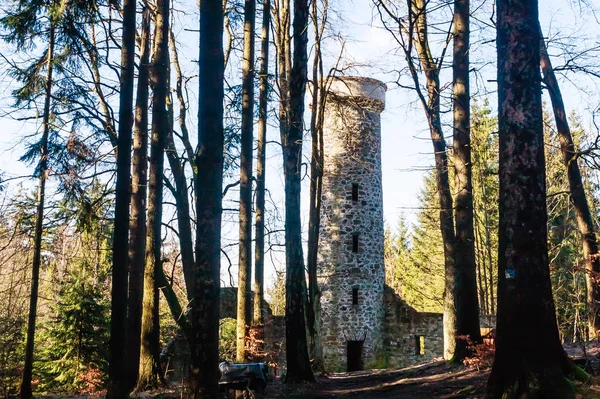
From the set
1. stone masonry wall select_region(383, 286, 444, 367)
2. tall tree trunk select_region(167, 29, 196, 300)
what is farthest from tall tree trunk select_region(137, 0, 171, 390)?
stone masonry wall select_region(383, 286, 444, 367)

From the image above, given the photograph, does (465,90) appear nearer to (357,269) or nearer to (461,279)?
(461,279)

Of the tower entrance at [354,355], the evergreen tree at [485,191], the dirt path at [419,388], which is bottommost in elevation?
the tower entrance at [354,355]

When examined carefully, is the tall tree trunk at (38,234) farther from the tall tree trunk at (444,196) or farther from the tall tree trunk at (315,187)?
the tall tree trunk at (444,196)

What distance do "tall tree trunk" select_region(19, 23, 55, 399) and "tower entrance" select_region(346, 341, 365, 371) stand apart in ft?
37.2

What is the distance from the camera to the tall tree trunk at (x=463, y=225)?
999cm

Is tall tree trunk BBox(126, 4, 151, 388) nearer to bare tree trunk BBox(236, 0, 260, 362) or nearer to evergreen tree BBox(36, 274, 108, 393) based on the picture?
bare tree trunk BBox(236, 0, 260, 362)

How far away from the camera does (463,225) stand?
10039mm

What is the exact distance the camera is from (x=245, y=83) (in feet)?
40.9

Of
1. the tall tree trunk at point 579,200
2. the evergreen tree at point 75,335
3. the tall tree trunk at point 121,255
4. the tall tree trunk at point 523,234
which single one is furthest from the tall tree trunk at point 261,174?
the tall tree trunk at point 523,234

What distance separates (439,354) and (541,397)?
16291mm

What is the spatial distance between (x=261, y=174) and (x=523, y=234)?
29.7ft

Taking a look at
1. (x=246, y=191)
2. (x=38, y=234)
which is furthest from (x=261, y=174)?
(x=38, y=234)

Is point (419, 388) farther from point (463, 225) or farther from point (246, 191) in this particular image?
point (246, 191)

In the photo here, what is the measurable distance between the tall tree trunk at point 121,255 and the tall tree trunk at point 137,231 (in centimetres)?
161
